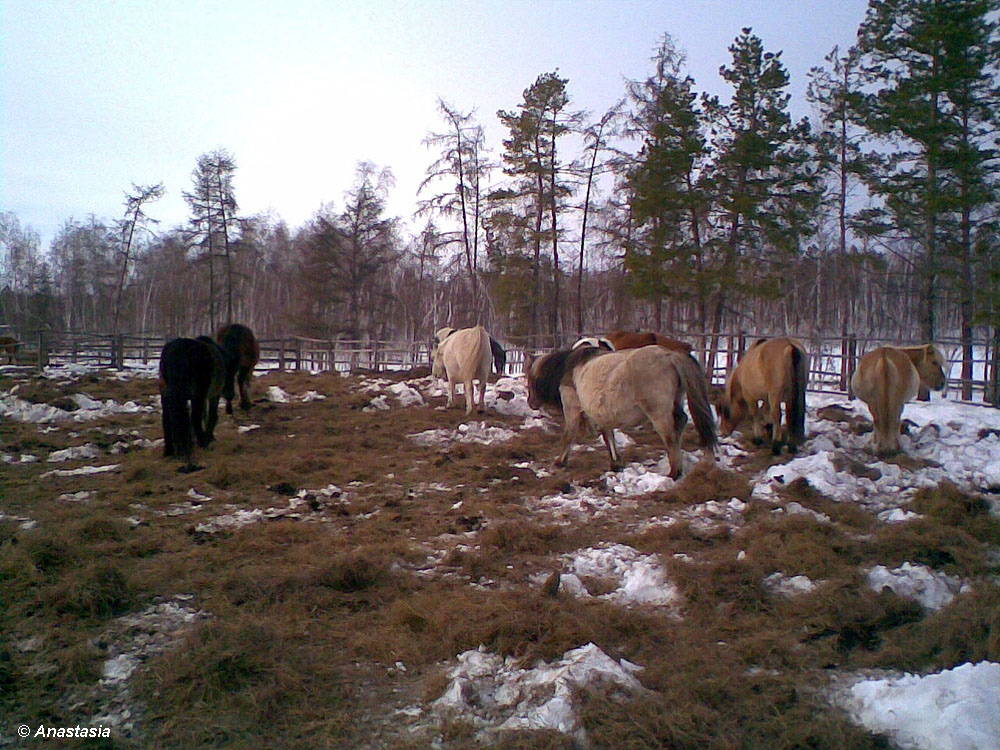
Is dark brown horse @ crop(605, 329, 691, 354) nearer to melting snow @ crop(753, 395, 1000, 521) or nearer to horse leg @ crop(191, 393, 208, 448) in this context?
melting snow @ crop(753, 395, 1000, 521)

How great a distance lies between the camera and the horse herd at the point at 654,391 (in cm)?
623

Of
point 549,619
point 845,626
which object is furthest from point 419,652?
point 845,626

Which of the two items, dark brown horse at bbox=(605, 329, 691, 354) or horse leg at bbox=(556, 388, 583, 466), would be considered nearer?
horse leg at bbox=(556, 388, 583, 466)

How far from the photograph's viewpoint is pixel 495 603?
3238 mm

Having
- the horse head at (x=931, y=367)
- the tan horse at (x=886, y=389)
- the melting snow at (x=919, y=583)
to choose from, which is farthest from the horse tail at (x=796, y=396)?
the horse head at (x=931, y=367)

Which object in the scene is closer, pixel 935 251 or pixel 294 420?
pixel 294 420

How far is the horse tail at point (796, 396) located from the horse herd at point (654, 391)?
13 mm

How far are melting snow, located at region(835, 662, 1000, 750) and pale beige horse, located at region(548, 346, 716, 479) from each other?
12.7 feet

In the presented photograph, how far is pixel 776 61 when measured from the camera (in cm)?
1738

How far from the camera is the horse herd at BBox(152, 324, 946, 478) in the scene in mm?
6230

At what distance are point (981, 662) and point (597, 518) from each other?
300 cm

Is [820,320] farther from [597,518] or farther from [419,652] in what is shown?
[419,652]

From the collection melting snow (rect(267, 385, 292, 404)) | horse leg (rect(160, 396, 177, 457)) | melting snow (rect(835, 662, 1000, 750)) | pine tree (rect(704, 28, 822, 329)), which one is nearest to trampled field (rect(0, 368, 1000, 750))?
melting snow (rect(835, 662, 1000, 750))

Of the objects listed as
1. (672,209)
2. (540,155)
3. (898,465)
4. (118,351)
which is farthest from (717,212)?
Result: (118,351)
